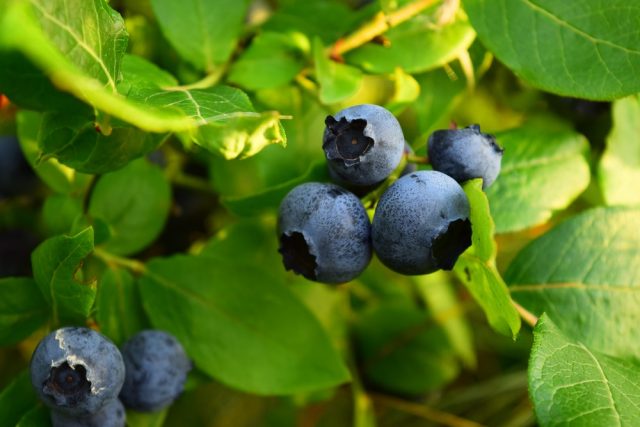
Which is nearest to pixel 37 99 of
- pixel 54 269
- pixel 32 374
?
pixel 54 269

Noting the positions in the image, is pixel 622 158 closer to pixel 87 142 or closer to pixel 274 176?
pixel 274 176

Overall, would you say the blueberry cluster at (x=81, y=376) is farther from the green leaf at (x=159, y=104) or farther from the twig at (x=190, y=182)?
the twig at (x=190, y=182)

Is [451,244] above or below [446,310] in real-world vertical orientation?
above

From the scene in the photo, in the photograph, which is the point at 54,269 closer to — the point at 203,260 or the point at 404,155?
the point at 203,260

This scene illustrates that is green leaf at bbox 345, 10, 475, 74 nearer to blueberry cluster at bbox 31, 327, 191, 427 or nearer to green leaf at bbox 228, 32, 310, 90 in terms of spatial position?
green leaf at bbox 228, 32, 310, 90

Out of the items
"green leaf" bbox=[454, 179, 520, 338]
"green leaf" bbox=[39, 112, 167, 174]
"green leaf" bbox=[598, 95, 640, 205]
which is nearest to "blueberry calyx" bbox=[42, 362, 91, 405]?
"green leaf" bbox=[39, 112, 167, 174]

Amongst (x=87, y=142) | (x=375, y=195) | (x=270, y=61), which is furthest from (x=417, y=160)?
(x=87, y=142)

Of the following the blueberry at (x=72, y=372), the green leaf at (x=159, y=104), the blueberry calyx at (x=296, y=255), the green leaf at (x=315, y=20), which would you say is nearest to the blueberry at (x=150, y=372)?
the blueberry at (x=72, y=372)
